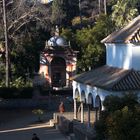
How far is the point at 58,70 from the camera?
68.7 meters

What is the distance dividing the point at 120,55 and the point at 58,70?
103 ft

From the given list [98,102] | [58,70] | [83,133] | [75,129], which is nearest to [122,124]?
[83,133]

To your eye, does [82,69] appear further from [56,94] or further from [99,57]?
[56,94]

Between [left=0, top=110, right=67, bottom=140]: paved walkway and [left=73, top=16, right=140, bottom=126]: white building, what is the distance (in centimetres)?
317

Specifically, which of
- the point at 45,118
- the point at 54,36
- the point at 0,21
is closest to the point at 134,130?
the point at 45,118

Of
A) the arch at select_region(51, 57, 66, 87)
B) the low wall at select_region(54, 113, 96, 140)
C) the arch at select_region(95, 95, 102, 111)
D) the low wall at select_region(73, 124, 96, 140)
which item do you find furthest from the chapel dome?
the arch at select_region(95, 95, 102, 111)

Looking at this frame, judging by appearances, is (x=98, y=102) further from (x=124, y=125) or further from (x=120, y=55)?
(x=124, y=125)

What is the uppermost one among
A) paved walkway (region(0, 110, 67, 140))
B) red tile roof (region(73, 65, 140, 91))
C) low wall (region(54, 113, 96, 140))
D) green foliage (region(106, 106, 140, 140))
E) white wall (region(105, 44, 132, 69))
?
white wall (region(105, 44, 132, 69))

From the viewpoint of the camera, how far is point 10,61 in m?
64.2

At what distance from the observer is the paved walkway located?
37.1 meters

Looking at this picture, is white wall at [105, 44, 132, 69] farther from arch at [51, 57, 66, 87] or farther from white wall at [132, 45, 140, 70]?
arch at [51, 57, 66, 87]

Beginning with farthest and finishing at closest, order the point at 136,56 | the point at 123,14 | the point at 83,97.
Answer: the point at 123,14, the point at 83,97, the point at 136,56

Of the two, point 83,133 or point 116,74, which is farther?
point 116,74

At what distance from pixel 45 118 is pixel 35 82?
62.8ft
